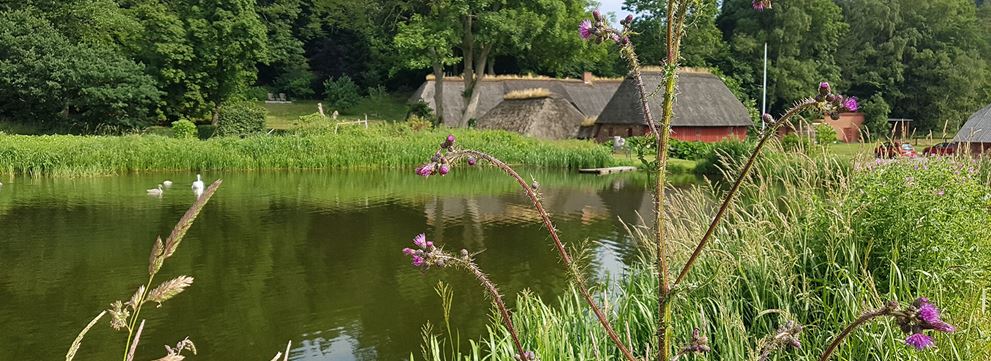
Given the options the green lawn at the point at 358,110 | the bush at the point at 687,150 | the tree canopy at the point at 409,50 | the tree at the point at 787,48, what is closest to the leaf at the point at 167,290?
the bush at the point at 687,150

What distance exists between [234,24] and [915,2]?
121 feet

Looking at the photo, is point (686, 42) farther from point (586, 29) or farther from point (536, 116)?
point (586, 29)

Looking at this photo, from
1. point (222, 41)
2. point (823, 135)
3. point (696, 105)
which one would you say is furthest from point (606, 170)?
point (222, 41)

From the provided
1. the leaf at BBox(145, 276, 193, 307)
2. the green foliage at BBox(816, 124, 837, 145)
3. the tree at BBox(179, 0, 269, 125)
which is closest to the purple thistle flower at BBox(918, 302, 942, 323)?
the leaf at BBox(145, 276, 193, 307)

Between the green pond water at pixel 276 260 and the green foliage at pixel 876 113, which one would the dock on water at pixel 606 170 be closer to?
the green pond water at pixel 276 260

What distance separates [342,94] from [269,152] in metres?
18.2

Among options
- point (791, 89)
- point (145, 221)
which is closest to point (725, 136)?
point (791, 89)

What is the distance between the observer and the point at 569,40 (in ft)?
101

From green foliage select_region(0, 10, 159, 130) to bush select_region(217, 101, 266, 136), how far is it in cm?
359

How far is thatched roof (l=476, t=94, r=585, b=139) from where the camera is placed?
32.8m

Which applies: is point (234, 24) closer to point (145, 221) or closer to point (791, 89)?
point (145, 221)

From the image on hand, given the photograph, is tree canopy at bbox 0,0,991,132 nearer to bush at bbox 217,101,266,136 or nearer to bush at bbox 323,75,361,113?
bush at bbox 323,75,361,113

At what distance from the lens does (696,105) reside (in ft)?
109

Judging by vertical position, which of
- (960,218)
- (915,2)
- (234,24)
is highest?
(915,2)
